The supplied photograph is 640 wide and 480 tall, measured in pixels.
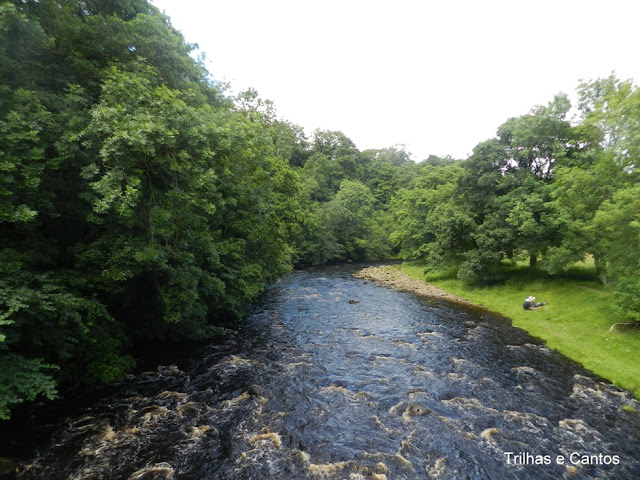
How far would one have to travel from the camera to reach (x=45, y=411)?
1166cm

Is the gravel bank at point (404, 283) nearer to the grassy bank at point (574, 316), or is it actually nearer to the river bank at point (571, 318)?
the river bank at point (571, 318)

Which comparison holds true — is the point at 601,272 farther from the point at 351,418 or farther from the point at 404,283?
the point at 351,418

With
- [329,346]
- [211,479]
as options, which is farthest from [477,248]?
[211,479]

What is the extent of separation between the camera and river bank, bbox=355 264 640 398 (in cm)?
1622

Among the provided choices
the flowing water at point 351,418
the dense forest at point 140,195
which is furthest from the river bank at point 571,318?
the dense forest at point 140,195

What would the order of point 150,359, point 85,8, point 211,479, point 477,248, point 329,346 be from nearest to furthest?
point 211,479
point 85,8
point 150,359
point 329,346
point 477,248

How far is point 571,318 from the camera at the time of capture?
22.1 m

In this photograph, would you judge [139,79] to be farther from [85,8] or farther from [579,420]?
[579,420]

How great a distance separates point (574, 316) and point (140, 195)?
27.7 meters

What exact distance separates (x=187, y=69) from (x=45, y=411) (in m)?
16.3

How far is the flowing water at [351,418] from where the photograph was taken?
9531 millimetres

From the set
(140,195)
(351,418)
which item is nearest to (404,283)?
(351,418)

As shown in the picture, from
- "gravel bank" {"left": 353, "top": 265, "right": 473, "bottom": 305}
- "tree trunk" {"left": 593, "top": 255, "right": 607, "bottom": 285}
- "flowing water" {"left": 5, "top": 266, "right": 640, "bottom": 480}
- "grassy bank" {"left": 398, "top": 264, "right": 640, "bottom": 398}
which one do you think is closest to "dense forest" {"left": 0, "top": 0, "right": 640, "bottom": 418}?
"tree trunk" {"left": 593, "top": 255, "right": 607, "bottom": 285}

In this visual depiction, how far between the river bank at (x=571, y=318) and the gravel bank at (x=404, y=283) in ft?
0.31
